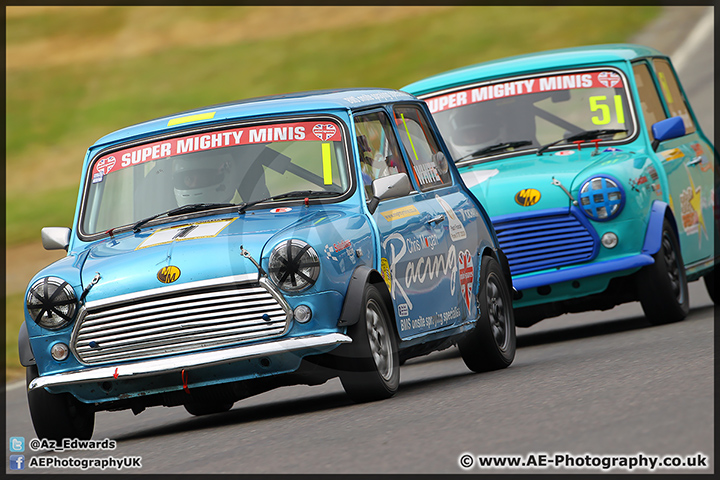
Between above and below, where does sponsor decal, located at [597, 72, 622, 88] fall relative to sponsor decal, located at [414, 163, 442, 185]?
above

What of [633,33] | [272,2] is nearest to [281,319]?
[633,33]

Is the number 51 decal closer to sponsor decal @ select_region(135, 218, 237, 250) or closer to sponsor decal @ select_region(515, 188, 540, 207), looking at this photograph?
sponsor decal @ select_region(515, 188, 540, 207)

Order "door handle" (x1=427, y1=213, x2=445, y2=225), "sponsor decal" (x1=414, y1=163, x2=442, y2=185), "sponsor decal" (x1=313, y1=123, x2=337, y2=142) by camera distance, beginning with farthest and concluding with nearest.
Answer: "sponsor decal" (x1=414, y1=163, x2=442, y2=185) → "door handle" (x1=427, y1=213, x2=445, y2=225) → "sponsor decal" (x1=313, y1=123, x2=337, y2=142)

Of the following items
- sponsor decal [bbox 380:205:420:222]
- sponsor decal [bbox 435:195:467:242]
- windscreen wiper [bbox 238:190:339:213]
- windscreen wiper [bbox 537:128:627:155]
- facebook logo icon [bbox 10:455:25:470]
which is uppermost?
windscreen wiper [bbox 537:128:627:155]

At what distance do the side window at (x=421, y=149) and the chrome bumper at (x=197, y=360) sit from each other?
209cm

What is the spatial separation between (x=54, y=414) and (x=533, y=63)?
558 cm

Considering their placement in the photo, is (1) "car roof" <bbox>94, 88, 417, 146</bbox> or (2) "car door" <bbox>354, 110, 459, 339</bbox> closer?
(2) "car door" <bbox>354, 110, 459, 339</bbox>

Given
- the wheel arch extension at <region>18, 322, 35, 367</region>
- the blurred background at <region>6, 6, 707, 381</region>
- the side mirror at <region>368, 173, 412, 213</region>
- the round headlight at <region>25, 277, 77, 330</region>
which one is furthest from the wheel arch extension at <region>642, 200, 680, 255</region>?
the blurred background at <region>6, 6, 707, 381</region>

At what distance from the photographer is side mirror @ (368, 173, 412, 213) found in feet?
27.2

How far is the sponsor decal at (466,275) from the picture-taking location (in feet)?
30.0

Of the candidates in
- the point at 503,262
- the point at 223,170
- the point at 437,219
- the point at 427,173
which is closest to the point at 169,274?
the point at 223,170

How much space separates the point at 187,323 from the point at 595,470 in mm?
2904

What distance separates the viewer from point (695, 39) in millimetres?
33844

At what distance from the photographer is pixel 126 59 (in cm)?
4834
